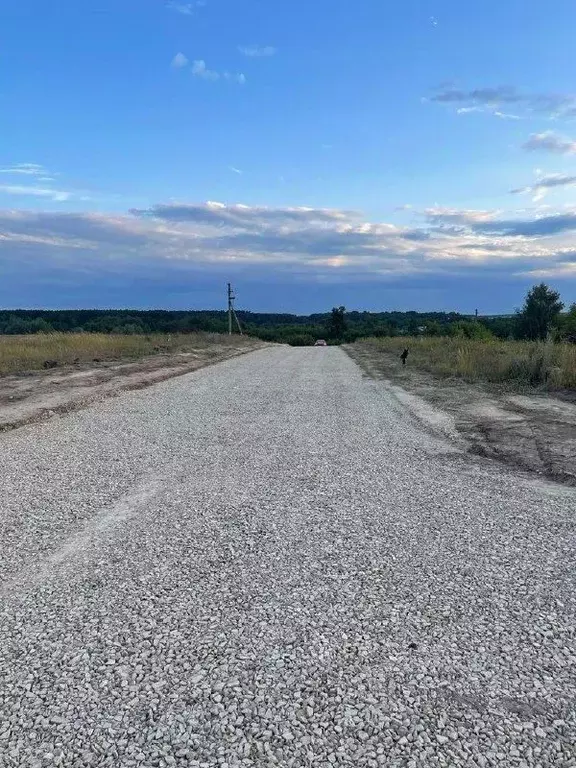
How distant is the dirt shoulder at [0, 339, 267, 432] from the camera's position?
11016mm

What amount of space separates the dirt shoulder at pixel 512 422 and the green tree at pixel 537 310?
45693mm

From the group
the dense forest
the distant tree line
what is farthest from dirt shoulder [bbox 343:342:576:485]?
the dense forest

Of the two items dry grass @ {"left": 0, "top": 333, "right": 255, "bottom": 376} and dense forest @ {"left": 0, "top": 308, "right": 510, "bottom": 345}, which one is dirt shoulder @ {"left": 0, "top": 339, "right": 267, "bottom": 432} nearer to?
dry grass @ {"left": 0, "top": 333, "right": 255, "bottom": 376}

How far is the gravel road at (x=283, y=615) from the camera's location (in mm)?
2514

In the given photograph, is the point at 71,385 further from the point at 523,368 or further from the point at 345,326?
the point at 345,326

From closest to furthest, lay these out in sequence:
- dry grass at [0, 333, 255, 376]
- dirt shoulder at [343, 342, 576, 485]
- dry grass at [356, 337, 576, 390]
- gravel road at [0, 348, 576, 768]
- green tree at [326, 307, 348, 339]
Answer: gravel road at [0, 348, 576, 768] < dirt shoulder at [343, 342, 576, 485] < dry grass at [356, 337, 576, 390] < dry grass at [0, 333, 255, 376] < green tree at [326, 307, 348, 339]

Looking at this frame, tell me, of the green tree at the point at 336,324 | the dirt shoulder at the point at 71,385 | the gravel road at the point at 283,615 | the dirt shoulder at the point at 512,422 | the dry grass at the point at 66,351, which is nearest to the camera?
the gravel road at the point at 283,615

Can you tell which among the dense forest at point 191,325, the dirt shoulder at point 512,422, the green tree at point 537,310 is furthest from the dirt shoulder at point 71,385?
the green tree at point 537,310

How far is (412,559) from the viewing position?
4.38 m

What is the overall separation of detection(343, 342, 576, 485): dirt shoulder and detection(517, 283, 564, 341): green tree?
4569 centimetres

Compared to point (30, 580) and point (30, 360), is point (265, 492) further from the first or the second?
point (30, 360)

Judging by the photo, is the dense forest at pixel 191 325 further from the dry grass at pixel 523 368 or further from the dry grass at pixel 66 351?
the dry grass at pixel 523 368

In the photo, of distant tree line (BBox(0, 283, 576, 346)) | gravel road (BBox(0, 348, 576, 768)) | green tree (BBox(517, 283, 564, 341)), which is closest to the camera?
gravel road (BBox(0, 348, 576, 768))

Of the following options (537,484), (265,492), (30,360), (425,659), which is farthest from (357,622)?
(30,360)
